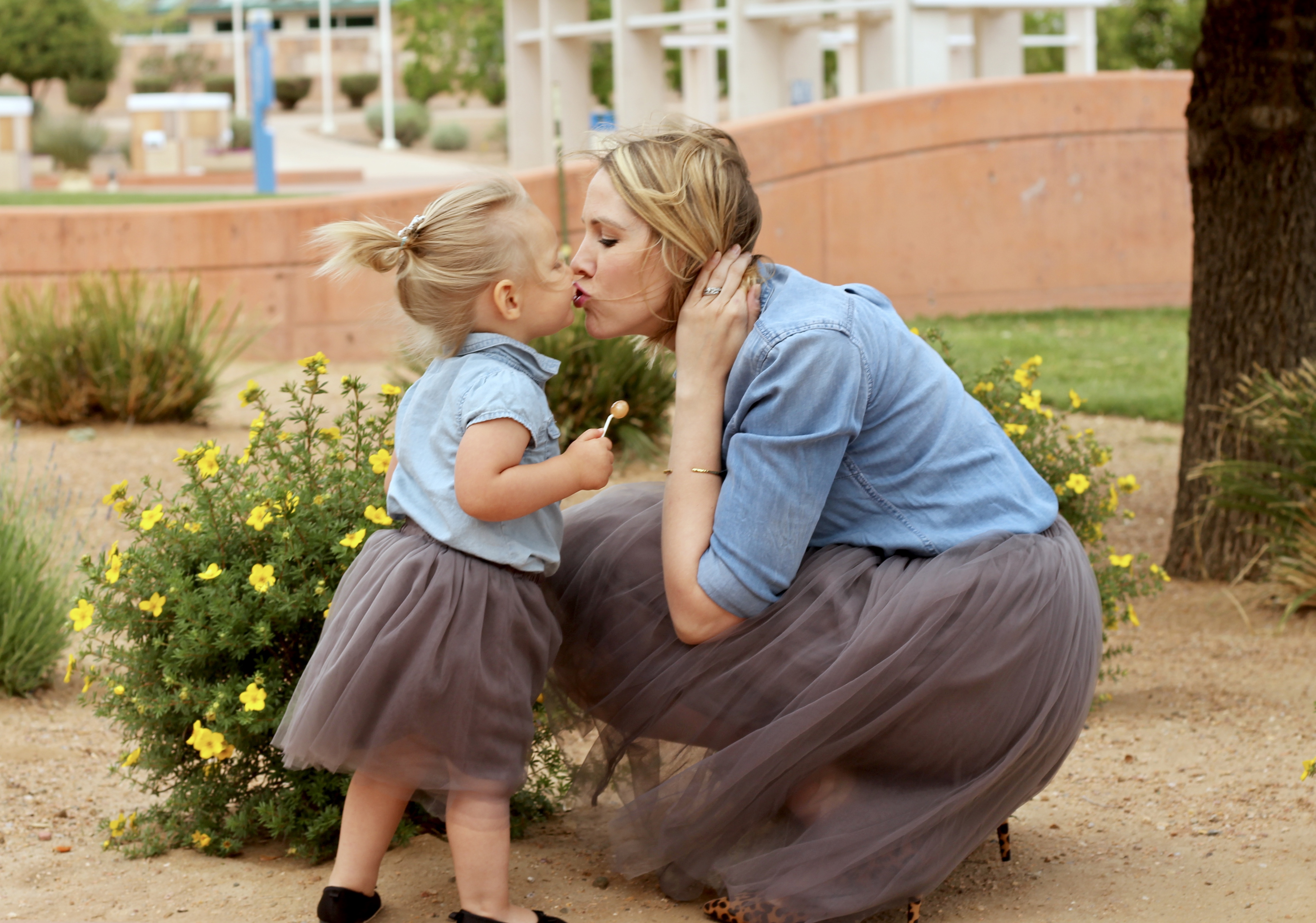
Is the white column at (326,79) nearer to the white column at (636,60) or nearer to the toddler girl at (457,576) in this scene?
the white column at (636,60)

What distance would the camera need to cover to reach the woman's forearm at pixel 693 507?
2.35 meters

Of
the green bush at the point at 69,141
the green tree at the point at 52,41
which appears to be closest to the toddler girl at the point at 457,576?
the green bush at the point at 69,141

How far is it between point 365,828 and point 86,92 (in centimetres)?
4709

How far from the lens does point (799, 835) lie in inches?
94.3

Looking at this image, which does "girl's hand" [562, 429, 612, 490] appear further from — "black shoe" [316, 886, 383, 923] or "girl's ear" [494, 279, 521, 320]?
"black shoe" [316, 886, 383, 923]

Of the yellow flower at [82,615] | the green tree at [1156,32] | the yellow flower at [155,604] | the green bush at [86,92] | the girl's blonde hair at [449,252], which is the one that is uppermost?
the green bush at [86,92]

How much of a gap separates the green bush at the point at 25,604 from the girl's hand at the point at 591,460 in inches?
97.5

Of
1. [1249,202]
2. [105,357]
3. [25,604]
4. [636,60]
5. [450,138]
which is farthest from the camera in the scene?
[450,138]

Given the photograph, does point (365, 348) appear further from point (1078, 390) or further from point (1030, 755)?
point (1030, 755)

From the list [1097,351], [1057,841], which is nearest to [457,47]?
[1097,351]

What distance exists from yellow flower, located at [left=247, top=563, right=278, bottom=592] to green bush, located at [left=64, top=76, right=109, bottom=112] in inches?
1739

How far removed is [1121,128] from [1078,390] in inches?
173

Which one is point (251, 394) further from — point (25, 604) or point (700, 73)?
point (700, 73)

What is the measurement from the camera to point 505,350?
95.0 inches
